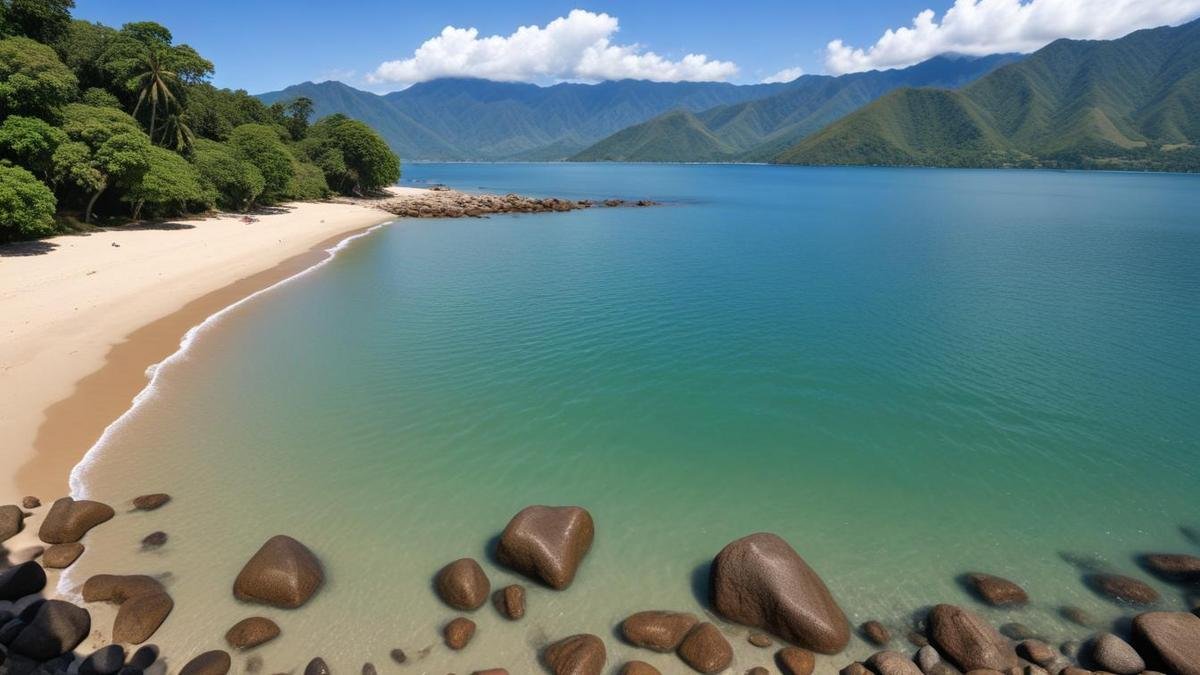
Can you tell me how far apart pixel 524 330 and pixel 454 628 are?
19972 millimetres

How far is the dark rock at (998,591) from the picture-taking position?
12.0 meters

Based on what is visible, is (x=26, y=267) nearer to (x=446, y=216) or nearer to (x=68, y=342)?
(x=68, y=342)

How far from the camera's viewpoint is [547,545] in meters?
12.3

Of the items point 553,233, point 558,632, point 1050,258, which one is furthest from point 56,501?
point 1050,258

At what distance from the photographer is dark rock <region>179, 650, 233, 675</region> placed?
948 centimetres

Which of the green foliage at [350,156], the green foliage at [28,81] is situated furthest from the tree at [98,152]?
the green foliage at [350,156]

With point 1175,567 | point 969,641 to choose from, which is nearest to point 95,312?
point 969,641

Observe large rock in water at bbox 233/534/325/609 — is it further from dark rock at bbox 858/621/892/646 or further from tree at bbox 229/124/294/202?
tree at bbox 229/124/294/202

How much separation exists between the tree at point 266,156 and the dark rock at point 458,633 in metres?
74.6

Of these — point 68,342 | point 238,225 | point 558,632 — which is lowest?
point 558,632

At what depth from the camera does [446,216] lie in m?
85.1

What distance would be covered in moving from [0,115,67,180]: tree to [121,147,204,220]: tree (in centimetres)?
602

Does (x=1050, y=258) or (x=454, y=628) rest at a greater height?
(x=1050, y=258)

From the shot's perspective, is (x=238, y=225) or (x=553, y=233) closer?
(x=238, y=225)
